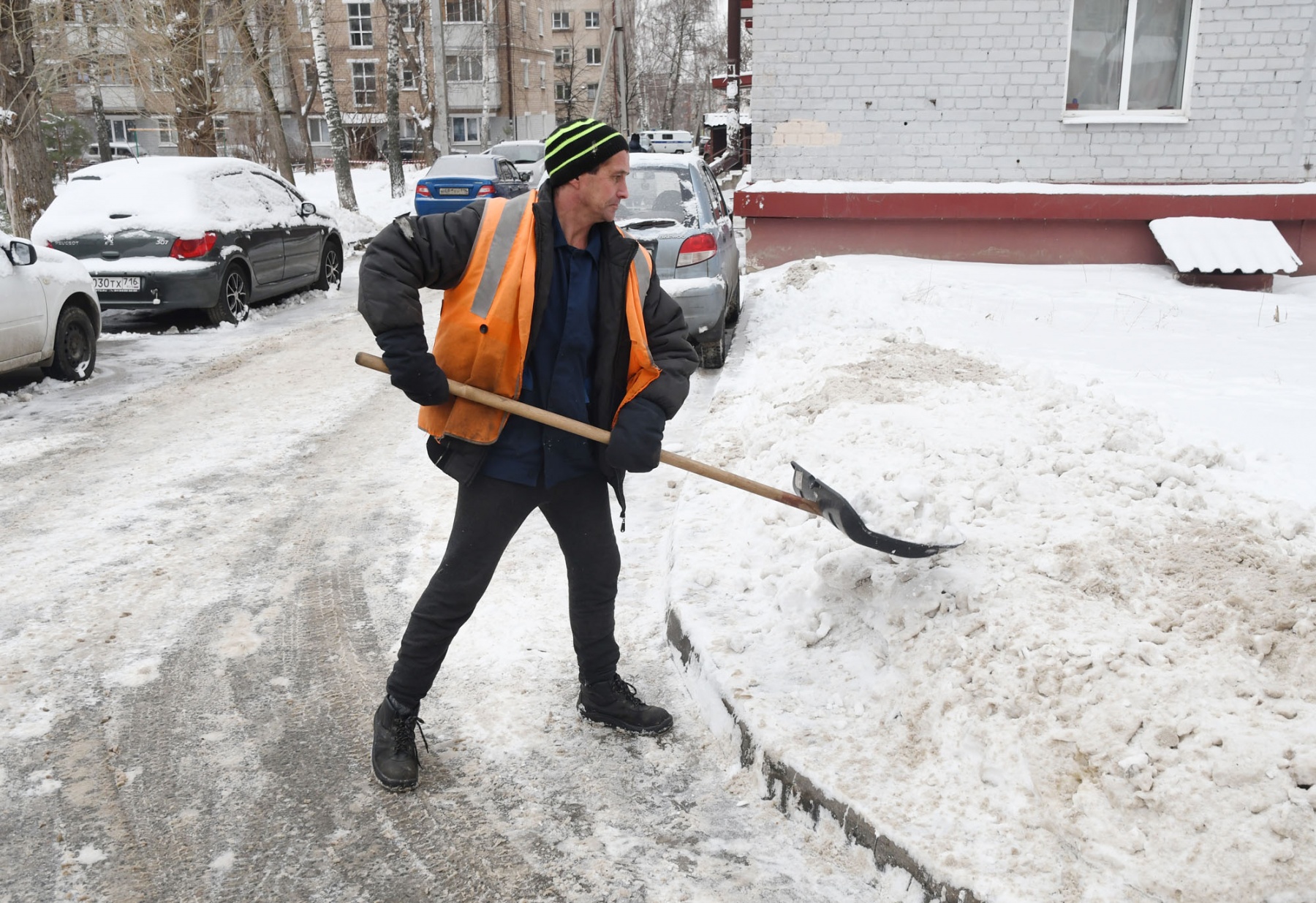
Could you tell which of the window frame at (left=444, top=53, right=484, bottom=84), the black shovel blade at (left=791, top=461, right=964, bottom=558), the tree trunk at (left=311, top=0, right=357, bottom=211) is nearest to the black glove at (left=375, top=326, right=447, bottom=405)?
the black shovel blade at (left=791, top=461, right=964, bottom=558)

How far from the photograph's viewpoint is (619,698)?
3.43 meters

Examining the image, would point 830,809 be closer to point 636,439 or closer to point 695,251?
point 636,439

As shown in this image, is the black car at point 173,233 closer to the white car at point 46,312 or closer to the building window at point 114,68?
the white car at point 46,312

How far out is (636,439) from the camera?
3023 mm

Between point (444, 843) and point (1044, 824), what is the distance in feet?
5.09

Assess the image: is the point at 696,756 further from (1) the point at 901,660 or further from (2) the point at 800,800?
(1) the point at 901,660

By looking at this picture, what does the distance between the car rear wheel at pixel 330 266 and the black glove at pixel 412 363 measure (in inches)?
434

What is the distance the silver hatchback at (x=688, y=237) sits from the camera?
8188 mm

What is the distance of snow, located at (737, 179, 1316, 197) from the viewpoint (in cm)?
1079

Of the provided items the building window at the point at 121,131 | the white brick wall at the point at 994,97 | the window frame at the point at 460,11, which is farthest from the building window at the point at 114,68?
the building window at the point at 121,131

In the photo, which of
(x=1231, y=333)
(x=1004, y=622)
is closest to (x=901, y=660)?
(x=1004, y=622)

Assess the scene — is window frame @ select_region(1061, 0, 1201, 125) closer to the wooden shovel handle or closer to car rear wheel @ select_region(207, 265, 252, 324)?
car rear wheel @ select_region(207, 265, 252, 324)

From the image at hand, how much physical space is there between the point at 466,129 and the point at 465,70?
120 inches

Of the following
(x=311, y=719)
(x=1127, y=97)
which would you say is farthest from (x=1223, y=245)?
(x=311, y=719)
